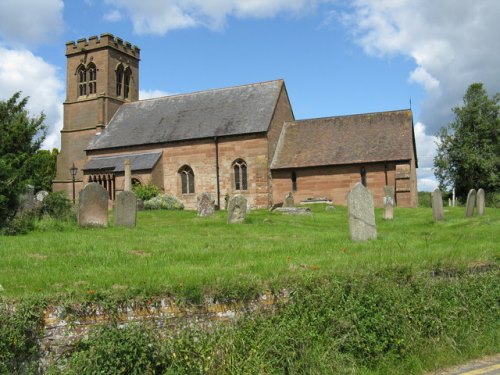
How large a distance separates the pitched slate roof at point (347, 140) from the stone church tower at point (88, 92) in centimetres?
1576

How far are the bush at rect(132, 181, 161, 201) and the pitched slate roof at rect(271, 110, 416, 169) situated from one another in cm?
815

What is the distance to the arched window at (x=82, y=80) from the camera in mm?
42500

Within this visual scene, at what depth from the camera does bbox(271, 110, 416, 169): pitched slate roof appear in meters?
31.3

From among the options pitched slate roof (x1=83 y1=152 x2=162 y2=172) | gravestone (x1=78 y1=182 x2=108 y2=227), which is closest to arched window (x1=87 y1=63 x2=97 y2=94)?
pitched slate roof (x1=83 y1=152 x2=162 y2=172)

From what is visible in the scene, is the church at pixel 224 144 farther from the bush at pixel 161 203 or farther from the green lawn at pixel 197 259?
the green lawn at pixel 197 259

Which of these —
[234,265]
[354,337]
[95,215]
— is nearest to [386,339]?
[354,337]

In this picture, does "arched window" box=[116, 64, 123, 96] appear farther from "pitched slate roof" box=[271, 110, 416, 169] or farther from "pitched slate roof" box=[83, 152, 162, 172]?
"pitched slate roof" box=[271, 110, 416, 169]

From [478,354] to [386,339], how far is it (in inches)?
60.1

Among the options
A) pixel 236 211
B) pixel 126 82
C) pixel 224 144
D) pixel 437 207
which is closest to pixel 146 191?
pixel 224 144

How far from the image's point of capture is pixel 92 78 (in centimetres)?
4222

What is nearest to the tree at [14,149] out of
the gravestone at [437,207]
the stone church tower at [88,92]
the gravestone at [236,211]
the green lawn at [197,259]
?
the green lawn at [197,259]

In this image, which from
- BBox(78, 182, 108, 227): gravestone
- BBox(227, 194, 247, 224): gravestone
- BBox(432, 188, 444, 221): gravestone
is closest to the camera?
BBox(78, 182, 108, 227): gravestone

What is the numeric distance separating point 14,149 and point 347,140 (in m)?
21.6

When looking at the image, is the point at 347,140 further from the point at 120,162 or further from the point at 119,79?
the point at 119,79
